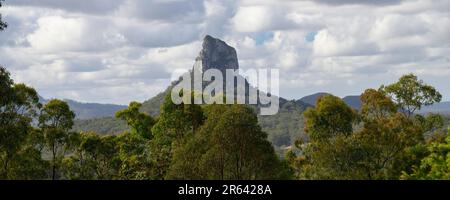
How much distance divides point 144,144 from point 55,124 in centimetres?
1097

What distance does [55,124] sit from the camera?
215 feet

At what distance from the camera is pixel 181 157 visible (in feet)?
163

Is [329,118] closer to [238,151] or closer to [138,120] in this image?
[238,151]

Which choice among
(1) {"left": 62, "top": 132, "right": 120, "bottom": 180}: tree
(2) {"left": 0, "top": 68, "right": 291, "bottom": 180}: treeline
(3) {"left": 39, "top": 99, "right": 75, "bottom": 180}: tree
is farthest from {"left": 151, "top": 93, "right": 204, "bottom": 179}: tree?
(1) {"left": 62, "top": 132, "right": 120, "bottom": 180}: tree

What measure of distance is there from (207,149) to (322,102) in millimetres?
12680

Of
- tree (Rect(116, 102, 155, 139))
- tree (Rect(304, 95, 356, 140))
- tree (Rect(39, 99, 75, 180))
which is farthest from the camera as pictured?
tree (Rect(116, 102, 155, 139))

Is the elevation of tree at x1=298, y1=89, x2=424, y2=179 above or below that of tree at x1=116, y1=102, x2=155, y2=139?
below

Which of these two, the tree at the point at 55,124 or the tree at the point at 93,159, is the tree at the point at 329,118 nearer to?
the tree at the point at 55,124

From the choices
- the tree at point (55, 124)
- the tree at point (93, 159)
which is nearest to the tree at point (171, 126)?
the tree at point (55, 124)

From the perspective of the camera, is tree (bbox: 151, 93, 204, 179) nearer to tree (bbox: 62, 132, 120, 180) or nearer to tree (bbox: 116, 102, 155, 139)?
tree (bbox: 116, 102, 155, 139)

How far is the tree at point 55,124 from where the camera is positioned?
63.7 metres

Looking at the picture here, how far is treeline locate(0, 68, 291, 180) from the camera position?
46.0 m
